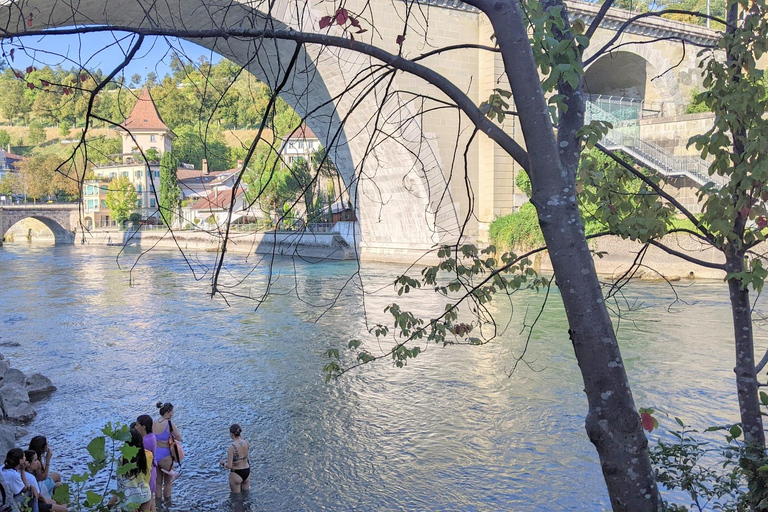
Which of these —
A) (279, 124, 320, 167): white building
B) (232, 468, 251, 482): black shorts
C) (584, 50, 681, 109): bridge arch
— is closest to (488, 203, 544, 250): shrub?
(279, 124, 320, 167): white building

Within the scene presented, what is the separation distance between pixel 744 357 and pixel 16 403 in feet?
27.0

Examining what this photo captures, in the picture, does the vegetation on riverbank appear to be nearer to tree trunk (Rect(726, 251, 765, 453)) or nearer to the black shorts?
tree trunk (Rect(726, 251, 765, 453))

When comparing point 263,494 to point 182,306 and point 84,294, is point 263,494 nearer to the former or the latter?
point 182,306

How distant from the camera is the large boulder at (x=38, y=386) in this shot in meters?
9.66

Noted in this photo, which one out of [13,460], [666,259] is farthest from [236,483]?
[666,259]

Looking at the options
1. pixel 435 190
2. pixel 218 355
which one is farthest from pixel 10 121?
pixel 218 355

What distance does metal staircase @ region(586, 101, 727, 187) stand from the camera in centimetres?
2234

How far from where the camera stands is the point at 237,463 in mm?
6363

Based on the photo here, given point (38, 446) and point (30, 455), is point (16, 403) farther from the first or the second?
point (30, 455)

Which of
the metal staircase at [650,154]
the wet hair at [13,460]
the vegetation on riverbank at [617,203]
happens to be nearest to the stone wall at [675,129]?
the metal staircase at [650,154]

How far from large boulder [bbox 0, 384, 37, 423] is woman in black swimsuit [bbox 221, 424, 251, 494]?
3.32 metres

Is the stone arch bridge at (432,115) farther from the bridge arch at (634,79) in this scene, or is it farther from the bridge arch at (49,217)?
the bridge arch at (49,217)

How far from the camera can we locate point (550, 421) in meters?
8.27

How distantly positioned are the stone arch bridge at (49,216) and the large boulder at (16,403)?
56.5 metres
